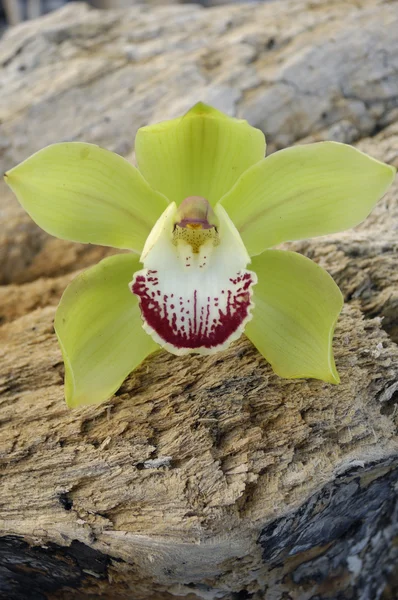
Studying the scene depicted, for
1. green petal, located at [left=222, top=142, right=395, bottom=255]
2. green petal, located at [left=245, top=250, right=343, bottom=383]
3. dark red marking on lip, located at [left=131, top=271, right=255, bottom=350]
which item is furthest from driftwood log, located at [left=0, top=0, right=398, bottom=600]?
green petal, located at [left=222, top=142, right=395, bottom=255]

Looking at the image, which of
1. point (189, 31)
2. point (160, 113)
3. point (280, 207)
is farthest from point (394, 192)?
point (189, 31)

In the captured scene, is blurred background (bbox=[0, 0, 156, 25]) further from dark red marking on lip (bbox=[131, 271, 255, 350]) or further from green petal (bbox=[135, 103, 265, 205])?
dark red marking on lip (bbox=[131, 271, 255, 350])

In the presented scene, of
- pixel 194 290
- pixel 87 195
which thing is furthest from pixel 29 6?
pixel 194 290

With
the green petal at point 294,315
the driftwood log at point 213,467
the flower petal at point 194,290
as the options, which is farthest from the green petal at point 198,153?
the driftwood log at point 213,467

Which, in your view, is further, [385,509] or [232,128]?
[385,509]

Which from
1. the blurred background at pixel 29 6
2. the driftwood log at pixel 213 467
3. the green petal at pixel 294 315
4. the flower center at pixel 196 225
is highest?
the blurred background at pixel 29 6

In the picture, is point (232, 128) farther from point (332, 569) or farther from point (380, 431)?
point (332, 569)

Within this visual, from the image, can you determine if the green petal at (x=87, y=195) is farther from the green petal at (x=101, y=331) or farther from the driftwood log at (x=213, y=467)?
the driftwood log at (x=213, y=467)

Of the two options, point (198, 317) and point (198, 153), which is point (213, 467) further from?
point (198, 153)
